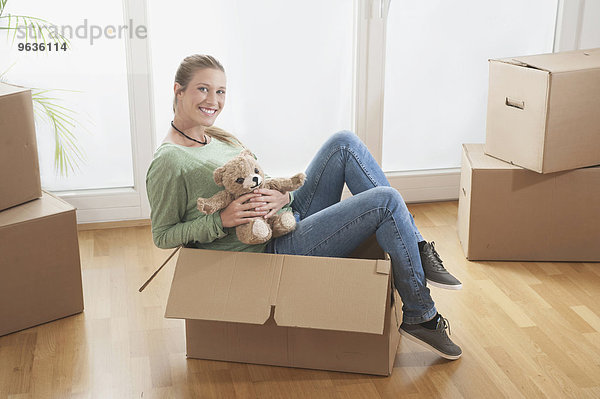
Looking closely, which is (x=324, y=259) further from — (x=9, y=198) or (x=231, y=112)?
(x=231, y=112)

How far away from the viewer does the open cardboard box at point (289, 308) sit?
1.81m

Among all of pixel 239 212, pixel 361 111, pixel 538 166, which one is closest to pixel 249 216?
pixel 239 212

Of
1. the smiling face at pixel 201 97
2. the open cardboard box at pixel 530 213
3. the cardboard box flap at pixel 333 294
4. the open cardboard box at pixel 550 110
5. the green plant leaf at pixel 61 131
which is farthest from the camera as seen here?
the green plant leaf at pixel 61 131

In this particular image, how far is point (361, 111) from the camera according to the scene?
3.18 m

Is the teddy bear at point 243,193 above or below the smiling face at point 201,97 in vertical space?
below

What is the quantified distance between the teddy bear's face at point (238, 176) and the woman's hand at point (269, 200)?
36 millimetres

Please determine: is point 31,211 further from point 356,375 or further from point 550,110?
point 550,110

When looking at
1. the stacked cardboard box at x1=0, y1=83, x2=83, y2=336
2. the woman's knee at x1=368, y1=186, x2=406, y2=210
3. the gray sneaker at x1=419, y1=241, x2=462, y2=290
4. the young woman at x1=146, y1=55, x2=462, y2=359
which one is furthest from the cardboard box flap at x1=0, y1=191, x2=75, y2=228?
the gray sneaker at x1=419, y1=241, x2=462, y2=290

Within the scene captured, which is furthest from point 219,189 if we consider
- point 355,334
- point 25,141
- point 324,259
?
point 25,141

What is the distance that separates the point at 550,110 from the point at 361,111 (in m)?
0.94

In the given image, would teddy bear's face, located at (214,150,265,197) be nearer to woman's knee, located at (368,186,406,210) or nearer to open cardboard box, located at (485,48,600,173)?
woman's knee, located at (368,186,406,210)

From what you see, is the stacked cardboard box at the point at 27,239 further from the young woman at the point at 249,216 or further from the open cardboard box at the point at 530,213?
the open cardboard box at the point at 530,213

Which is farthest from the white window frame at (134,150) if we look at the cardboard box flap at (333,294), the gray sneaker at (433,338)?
the gray sneaker at (433,338)

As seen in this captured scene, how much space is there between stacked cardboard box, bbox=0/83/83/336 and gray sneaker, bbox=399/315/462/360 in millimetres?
1064
